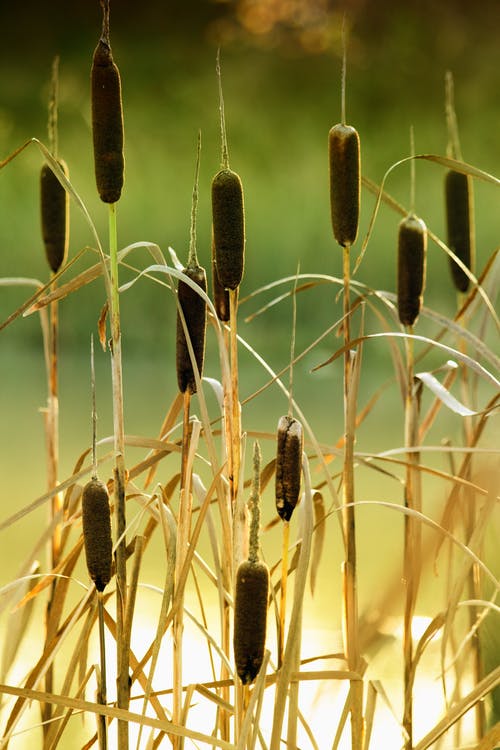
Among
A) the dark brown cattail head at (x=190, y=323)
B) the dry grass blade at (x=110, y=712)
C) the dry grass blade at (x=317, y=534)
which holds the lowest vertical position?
the dry grass blade at (x=110, y=712)

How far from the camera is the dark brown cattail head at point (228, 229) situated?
1.34 ft

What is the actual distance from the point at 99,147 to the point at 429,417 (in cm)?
Answer: 37

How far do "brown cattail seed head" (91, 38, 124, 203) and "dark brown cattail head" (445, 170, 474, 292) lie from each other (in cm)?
34

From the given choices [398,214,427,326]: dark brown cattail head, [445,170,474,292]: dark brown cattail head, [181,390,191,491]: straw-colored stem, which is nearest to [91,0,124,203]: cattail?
[181,390,191,491]: straw-colored stem

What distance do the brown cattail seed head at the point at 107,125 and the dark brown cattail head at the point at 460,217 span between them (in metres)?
0.34

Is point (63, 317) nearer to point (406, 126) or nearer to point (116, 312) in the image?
point (406, 126)

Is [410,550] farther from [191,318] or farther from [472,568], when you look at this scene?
[191,318]

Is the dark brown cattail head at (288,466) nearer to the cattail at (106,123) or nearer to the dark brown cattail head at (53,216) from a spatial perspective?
the cattail at (106,123)

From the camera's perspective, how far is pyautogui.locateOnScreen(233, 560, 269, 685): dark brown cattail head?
1.12ft

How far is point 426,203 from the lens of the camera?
1918 mm

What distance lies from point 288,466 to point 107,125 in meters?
0.17

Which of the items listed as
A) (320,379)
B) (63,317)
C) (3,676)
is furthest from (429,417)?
(63,317)

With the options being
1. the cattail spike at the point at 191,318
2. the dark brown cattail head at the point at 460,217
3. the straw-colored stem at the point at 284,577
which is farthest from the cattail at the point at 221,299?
the dark brown cattail head at the point at 460,217

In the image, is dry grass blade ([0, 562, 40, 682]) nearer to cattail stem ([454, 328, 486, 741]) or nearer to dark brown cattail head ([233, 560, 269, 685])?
dark brown cattail head ([233, 560, 269, 685])
